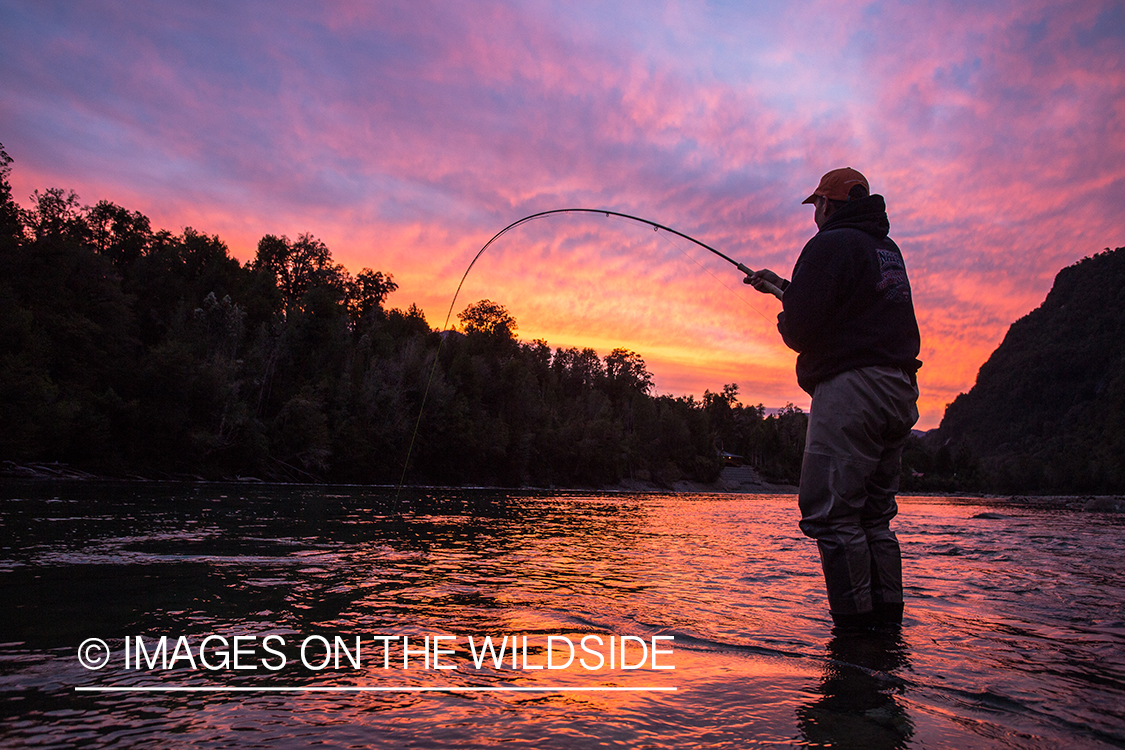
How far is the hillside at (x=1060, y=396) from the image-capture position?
101m

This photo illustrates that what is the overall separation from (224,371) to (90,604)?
1579 inches

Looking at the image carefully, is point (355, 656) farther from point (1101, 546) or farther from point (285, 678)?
point (1101, 546)

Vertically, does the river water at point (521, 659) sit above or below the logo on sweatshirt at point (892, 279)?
below

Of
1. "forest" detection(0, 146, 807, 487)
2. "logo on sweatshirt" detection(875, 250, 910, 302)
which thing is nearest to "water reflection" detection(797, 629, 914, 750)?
"logo on sweatshirt" detection(875, 250, 910, 302)

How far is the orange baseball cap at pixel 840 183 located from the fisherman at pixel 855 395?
231 millimetres

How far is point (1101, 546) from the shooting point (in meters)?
9.77

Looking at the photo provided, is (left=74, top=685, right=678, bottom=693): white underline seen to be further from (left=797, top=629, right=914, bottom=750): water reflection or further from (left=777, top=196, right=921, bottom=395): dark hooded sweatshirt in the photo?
(left=777, top=196, right=921, bottom=395): dark hooded sweatshirt

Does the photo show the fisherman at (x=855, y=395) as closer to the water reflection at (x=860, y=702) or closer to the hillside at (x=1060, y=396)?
the water reflection at (x=860, y=702)

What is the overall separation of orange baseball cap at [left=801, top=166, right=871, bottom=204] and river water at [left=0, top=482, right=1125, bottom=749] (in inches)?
109

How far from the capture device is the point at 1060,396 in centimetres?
13088

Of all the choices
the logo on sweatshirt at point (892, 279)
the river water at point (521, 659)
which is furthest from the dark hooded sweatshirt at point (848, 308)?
the river water at point (521, 659)

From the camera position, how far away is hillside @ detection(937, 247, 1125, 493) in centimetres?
10144

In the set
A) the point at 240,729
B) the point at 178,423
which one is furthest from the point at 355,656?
the point at 178,423

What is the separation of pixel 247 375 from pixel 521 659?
48271 mm
